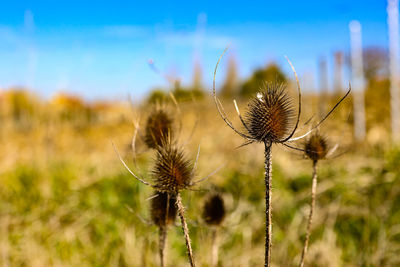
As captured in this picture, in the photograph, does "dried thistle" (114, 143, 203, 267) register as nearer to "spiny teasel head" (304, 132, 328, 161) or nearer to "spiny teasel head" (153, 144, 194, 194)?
"spiny teasel head" (153, 144, 194, 194)

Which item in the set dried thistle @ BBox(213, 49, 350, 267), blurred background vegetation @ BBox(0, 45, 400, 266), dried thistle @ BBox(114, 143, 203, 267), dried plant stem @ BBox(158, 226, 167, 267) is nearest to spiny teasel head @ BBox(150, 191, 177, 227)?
dried plant stem @ BBox(158, 226, 167, 267)

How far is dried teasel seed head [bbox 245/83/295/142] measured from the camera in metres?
0.82

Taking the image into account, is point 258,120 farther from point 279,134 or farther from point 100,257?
point 100,257

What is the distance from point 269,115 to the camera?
84cm

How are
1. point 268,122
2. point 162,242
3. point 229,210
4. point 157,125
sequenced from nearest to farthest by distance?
point 268,122 < point 162,242 < point 157,125 < point 229,210

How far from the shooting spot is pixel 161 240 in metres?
1.14

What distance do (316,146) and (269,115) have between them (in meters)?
0.29

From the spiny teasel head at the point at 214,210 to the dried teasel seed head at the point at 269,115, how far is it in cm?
56

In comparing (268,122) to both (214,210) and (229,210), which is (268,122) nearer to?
(214,210)

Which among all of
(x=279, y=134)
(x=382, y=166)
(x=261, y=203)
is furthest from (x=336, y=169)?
(x=279, y=134)

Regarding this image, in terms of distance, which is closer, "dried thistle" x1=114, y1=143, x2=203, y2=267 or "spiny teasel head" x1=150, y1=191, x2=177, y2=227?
→ "dried thistle" x1=114, y1=143, x2=203, y2=267

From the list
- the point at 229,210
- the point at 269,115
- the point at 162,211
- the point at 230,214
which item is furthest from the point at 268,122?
the point at 229,210

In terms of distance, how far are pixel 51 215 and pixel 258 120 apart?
12.0 ft

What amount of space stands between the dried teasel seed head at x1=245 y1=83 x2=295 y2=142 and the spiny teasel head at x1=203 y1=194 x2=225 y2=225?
0.56 metres
